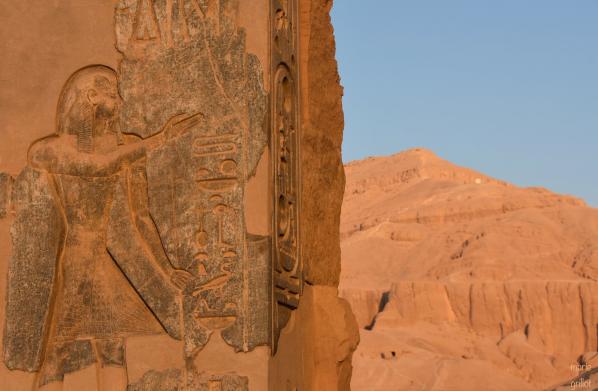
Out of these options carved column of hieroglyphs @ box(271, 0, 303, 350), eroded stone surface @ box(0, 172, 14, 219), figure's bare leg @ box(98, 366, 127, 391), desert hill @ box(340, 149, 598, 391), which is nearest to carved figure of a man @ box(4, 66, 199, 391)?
figure's bare leg @ box(98, 366, 127, 391)

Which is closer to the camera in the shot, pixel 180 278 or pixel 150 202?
pixel 180 278

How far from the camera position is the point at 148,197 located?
19.4ft

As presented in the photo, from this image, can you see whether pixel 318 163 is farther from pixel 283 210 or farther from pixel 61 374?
pixel 61 374

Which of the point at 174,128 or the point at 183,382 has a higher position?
the point at 174,128

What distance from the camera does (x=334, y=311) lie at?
730 centimetres

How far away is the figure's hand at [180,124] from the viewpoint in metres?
5.90

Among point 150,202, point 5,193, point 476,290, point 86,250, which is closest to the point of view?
point 150,202

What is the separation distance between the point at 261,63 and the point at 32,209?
1.63 metres

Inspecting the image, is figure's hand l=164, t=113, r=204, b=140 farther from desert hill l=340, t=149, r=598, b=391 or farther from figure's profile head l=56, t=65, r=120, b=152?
desert hill l=340, t=149, r=598, b=391

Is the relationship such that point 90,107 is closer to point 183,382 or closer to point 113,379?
point 113,379

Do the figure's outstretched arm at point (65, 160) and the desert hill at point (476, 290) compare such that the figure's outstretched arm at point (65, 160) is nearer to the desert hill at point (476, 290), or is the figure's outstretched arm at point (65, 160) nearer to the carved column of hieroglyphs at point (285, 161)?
the carved column of hieroglyphs at point (285, 161)

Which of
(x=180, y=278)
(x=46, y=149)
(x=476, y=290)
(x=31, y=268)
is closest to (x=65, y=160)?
(x=46, y=149)

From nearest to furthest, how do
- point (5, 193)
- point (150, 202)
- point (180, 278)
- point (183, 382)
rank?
point (183, 382) → point (180, 278) → point (150, 202) → point (5, 193)

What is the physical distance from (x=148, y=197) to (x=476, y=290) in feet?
143
